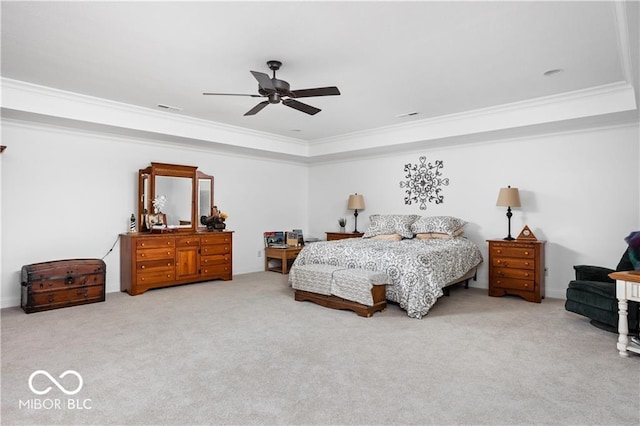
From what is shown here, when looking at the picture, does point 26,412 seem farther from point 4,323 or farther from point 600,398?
point 600,398

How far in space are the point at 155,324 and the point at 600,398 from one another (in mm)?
3712

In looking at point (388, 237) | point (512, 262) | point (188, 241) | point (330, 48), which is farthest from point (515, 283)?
point (188, 241)

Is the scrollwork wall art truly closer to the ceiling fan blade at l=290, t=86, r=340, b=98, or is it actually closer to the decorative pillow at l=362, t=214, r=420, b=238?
the decorative pillow at l=362, t=214, r=420, b=238

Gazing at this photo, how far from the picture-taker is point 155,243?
5.29 metres

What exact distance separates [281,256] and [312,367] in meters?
4.29

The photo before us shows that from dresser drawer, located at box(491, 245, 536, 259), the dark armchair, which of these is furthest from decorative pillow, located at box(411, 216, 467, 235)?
the dark armchair

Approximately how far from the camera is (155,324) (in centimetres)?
375

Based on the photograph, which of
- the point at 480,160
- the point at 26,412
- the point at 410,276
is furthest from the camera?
the point at 480,160

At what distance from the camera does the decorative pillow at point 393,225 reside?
5832 millimetres

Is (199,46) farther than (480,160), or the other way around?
(480,160)

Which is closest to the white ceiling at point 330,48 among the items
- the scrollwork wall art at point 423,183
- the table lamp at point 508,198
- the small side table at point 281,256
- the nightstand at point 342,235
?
the table lamp at point 508,198

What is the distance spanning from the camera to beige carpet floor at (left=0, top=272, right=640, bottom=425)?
2121mm

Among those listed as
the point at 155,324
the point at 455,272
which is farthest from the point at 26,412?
the point at 455,272

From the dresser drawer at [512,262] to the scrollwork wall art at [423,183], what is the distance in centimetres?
146
